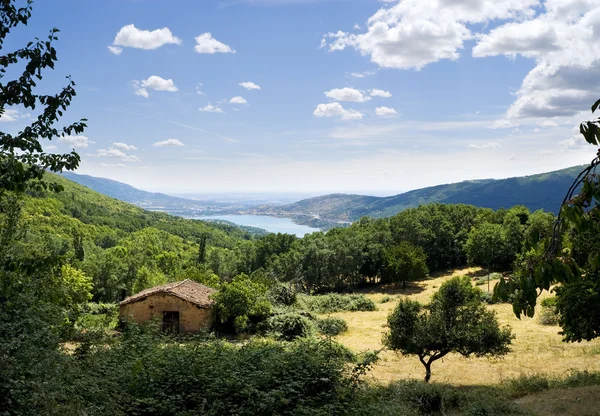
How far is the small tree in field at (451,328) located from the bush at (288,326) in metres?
11.0

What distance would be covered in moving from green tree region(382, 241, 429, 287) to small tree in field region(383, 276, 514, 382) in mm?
36008

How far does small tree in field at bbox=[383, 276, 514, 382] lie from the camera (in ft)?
63.8

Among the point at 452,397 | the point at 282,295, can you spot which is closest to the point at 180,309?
the point at 282,295

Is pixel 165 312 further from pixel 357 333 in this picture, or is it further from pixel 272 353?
pixel 272 353

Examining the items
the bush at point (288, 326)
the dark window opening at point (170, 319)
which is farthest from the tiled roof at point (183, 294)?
the bush at point (288, 326)

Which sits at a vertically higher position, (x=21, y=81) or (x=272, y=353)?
(x=21, y=81)

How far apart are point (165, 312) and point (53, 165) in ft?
89.5

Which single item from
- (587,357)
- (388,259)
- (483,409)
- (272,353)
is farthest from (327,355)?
(388,259)

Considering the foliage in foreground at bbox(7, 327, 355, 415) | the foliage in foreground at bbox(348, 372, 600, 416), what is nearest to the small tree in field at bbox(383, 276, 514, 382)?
the foliage in foreground at bbox(348, 372, 600, 416)

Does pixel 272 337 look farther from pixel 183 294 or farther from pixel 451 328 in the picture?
pixel 451 328

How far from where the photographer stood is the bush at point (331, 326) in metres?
34.6

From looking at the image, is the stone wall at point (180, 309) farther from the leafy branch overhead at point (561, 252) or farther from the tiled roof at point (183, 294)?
the leafy branch overhead at point (561, 252)

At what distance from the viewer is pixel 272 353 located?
1289cm

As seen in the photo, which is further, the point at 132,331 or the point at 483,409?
the point at 132,331
